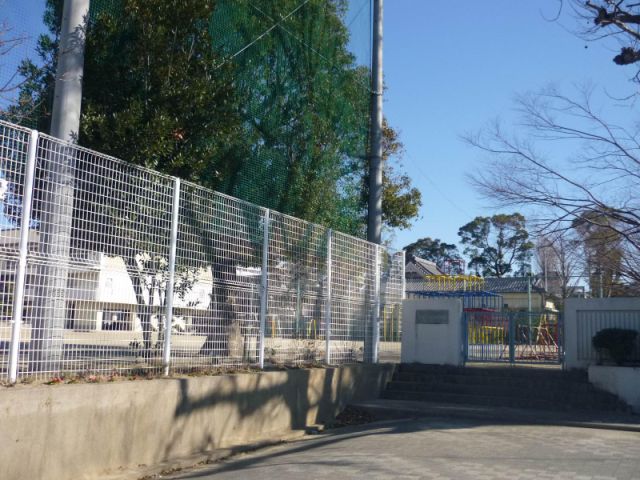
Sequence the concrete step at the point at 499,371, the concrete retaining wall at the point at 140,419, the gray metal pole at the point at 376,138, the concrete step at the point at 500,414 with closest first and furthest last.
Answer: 1. the concrete retaining wall at the point at 140,419
2. the concrete step at the point at 500,414
3. the concrete step at the point at 499,371
4. the gray metal pole at the point at 376,138

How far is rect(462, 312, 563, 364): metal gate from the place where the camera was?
15789mm

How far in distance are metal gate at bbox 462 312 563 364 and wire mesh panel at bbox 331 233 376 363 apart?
2679mm

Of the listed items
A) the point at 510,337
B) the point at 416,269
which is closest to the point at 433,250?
the point at 416,269

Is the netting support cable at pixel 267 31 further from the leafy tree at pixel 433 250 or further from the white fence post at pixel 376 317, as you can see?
the leafy tree at pixel 433 250

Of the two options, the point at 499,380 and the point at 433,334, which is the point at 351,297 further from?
the point at 499,380

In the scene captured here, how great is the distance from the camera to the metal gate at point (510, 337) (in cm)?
1579

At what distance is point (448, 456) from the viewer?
28.6ft

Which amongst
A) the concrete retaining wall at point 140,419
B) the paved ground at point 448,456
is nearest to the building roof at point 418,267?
the paved ground at point 448,456

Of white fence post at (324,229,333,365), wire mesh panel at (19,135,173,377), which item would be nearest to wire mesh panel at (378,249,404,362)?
white fence post at (324,229,333,365)

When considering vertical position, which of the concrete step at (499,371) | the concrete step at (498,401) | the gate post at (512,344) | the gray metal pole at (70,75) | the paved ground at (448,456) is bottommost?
the paved ground at (448,456)

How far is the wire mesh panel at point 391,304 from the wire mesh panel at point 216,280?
502cm

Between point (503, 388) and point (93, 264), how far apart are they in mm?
8838

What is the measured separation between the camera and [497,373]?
46.6 feet

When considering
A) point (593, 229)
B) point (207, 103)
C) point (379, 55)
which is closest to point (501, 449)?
point (207, 103)
